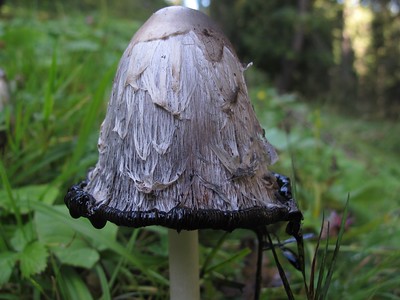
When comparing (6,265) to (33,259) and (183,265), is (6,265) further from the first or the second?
(183,265)

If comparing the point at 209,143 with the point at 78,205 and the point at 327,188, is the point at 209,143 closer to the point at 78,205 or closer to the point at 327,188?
the point at 78,205

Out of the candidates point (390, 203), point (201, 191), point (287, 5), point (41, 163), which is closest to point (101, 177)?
point (201, 191)

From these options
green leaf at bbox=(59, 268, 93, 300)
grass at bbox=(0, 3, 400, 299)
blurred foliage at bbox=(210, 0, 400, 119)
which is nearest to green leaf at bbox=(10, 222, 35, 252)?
grass at bbox=(0, 3, 400, 299)

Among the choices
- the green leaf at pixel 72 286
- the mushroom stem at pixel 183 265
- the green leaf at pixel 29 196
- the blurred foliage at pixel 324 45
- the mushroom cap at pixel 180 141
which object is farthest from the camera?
the blurred foliage at pixel 324 45

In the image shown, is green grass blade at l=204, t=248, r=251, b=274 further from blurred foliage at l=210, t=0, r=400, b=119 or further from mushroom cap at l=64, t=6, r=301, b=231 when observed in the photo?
blurred foliage at l=210, t=0, r=400, b=119

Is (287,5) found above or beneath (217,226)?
above

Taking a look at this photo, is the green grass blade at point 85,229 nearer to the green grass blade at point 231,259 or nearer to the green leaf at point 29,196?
the green leaf at point 29,196

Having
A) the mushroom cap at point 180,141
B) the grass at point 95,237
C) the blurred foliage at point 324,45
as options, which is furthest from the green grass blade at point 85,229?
the blurred foliage at point 324,45

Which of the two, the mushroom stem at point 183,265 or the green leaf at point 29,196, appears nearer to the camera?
the mushroom stem at point 183,265
